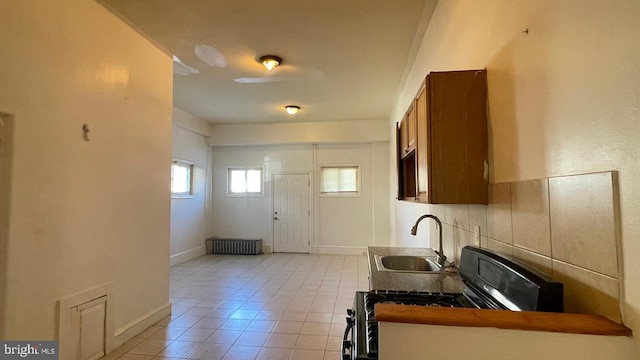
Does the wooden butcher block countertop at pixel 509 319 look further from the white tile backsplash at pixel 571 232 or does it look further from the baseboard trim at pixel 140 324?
the baseboard trim at pixel 140 324

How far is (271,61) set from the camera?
3553 millimetres

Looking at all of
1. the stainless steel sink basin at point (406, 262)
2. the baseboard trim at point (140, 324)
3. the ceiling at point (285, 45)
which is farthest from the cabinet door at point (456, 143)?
the baseboard trim at point (140, 324)

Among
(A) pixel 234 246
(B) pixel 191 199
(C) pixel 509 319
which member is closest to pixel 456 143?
(C) pixel 509 319

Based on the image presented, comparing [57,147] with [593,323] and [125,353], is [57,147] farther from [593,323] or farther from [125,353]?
[593,323]

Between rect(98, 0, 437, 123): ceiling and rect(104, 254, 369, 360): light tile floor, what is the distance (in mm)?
2810

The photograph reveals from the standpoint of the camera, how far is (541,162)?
3.68 ft

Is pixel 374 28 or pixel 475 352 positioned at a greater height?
pixel 374 28

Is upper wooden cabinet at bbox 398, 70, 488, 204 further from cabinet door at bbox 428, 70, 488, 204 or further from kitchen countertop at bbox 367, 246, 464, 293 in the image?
kitchen countertop at bbox 367, 246, 464, 293

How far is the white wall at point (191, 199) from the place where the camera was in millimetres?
5809

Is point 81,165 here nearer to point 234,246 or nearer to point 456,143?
point 456,143

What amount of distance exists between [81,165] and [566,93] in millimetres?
2826

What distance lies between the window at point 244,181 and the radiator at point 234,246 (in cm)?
105

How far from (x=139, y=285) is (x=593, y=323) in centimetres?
322

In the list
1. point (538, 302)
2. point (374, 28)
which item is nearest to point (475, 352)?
point (538, 302)
